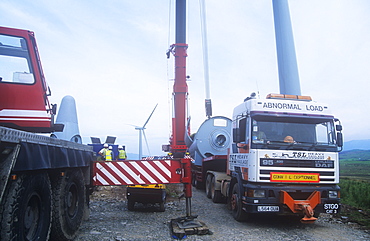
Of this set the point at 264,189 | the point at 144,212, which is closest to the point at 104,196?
the point at 144,212

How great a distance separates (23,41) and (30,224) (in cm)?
289

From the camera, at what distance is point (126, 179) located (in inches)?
280

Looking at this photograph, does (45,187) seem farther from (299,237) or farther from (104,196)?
(104,196)

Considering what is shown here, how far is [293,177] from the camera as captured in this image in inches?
300

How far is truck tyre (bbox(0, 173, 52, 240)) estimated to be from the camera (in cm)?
362

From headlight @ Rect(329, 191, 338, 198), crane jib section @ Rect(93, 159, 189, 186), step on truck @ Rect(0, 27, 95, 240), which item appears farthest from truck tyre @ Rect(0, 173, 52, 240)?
headlight @ Rect(329, 191, 338, 198)

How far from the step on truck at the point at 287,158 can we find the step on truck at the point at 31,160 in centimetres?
385

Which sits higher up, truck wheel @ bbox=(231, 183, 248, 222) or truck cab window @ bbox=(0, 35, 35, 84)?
truck cab window @ bbox=(0, 35, 35, 84)

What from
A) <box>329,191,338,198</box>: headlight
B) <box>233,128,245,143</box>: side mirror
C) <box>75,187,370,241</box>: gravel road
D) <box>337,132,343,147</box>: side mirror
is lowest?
<box>75,187,370,241</box>: gravel road

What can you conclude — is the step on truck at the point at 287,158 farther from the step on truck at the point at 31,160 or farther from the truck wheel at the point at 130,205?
the step on truck at the point at 31,160

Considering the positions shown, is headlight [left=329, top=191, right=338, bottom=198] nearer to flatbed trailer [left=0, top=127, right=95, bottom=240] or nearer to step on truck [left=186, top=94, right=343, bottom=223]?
step on truck [left=186, top=94, right=343, bottom=223]

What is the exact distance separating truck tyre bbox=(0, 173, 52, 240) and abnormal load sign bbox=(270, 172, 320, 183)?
4.89 m

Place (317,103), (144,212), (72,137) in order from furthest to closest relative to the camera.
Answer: (72,137) < (144,212) < (317,103)

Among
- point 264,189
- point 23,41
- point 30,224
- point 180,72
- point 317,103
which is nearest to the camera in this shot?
point 30,224
